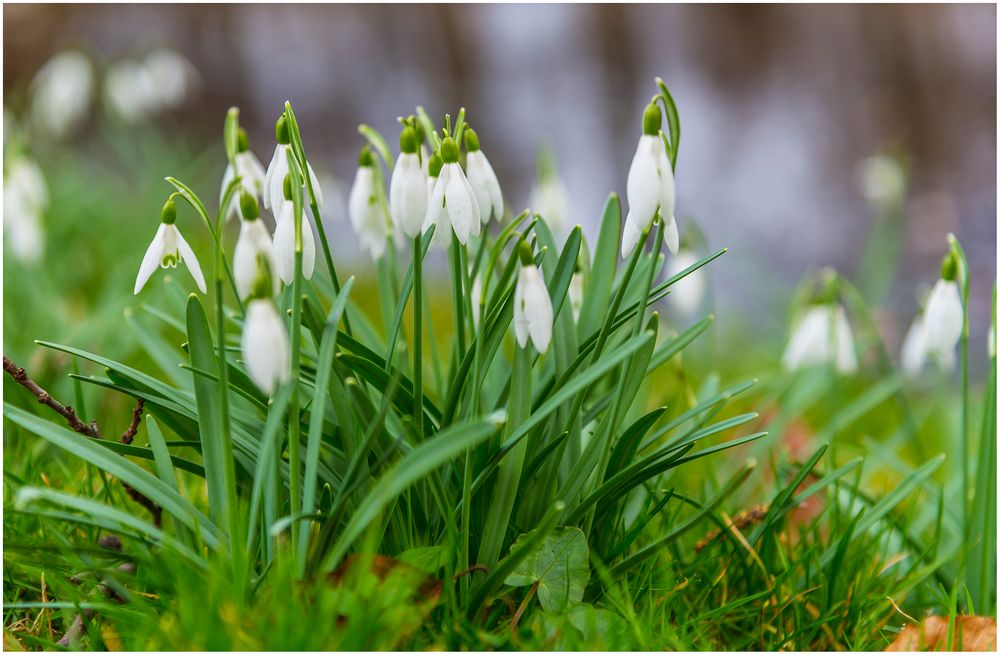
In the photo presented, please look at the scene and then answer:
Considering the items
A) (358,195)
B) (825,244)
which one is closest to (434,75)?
(825,244)

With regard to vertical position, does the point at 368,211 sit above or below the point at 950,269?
above

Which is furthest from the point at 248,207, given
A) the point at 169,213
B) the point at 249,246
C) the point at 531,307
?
the point at 531,307

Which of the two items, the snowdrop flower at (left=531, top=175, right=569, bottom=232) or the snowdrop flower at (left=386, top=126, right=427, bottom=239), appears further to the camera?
the snowdrop flower at (left=531, top=175, right=569, bottom=232)

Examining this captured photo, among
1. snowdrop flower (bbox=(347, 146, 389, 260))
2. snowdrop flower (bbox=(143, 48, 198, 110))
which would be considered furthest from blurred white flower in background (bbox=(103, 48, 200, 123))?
snowdrop flower (bbox=(347, 146, 389, 260))

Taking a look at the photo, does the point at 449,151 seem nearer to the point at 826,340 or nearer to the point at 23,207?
the point at 826,340

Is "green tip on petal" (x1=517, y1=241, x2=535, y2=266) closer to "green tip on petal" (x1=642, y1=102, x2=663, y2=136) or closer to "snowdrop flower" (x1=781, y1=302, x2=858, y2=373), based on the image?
"green tip on petal" (x1=642, y1=102, x2=663, y2=136)

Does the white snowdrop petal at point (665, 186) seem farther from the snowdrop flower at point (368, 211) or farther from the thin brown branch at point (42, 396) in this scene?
the thin brown branch at point (42, 396)
